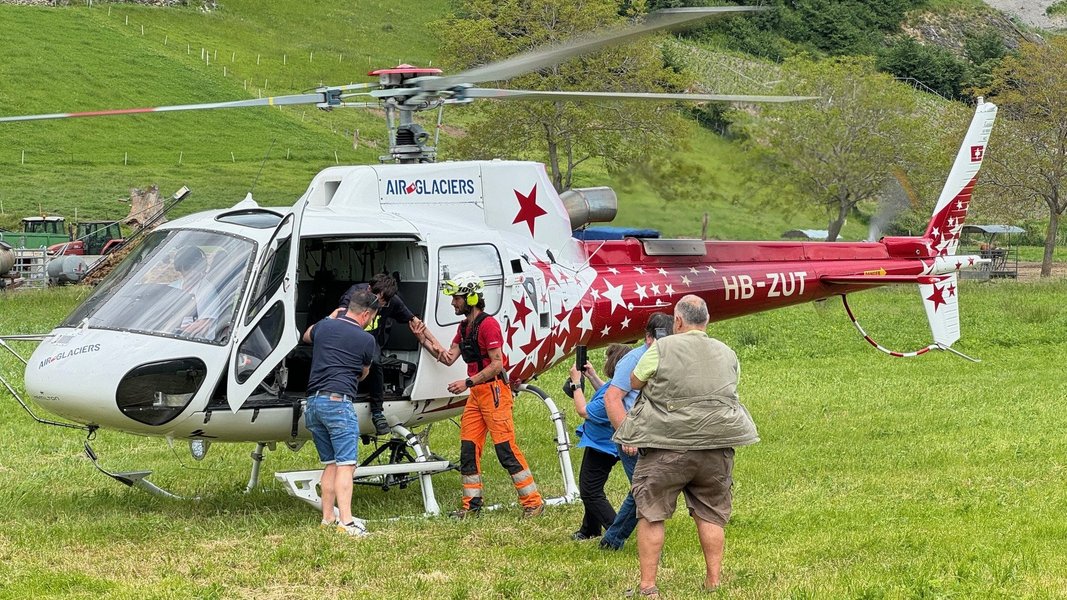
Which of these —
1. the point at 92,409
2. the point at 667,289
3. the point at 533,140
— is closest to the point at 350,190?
the point at 92,409

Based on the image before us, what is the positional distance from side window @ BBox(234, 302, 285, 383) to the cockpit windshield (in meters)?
0.18

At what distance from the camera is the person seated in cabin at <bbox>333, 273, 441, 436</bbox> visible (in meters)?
9.17

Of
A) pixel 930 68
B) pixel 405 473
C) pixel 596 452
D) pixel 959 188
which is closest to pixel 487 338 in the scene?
pixel 405 473

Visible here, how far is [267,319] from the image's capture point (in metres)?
8.70

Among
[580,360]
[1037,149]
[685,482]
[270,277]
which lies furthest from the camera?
[1037,149]

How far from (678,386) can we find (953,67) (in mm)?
71442

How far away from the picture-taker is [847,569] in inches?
286

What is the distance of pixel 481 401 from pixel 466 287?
2.87ft

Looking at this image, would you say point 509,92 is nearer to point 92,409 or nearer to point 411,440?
point 411,440

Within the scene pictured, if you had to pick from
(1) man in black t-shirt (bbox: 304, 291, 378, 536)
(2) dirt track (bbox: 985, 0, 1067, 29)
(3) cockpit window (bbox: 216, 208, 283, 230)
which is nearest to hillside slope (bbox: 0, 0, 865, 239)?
(3) cockpit window (bbox: 216, 208, 283, 230)

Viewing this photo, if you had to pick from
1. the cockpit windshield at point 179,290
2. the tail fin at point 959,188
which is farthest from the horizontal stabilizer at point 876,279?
the cockpit windshield at point 179,290

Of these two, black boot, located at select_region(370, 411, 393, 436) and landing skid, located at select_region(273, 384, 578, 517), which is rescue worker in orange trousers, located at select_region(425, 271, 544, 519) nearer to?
landing skid, located at select_region(273, 384, 578, 517)

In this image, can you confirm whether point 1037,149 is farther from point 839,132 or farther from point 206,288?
point 206,288

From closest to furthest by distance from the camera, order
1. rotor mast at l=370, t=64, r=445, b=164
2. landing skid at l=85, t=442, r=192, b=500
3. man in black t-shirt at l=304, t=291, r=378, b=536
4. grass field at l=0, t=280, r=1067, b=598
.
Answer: grass field at l=0, t=280, r=1067, b=598 < man in black t-shirt at l=304, t=291, r=378, b=536 < landing skid at l=85, t=442, r=192, b=500 < rotor mast at l=370, t=64, r=445, b=164
